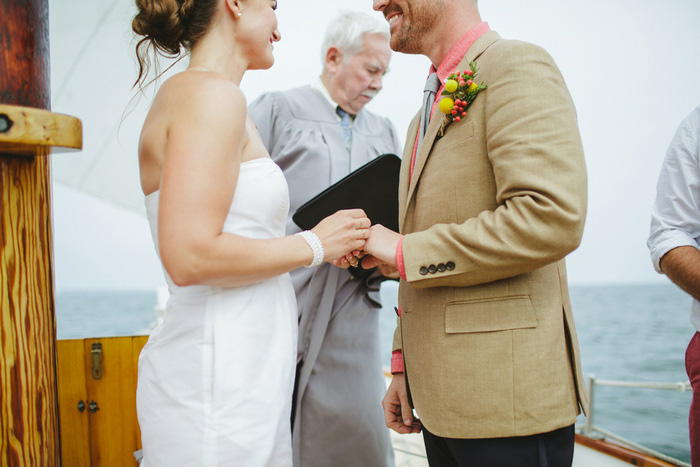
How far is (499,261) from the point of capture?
1.06 metres

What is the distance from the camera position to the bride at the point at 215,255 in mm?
1020

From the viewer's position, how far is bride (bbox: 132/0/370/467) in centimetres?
102

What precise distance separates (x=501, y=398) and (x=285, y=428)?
504 millimetres

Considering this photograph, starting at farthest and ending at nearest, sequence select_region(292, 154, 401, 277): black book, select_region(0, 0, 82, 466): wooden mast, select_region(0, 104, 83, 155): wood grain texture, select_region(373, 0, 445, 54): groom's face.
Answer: select_region(292, 154, 401, 277): black book, select_region(373, 0, 445, 54): groom's face, select_region(0, 0, 82, 466): wooden mast, select_region(0, 104, 83, 155): wood grain texture

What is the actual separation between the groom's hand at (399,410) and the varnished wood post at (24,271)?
887mm

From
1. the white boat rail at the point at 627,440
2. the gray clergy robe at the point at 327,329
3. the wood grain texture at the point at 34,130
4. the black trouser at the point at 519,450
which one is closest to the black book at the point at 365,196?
the gray clergy robe at the point at 327,329

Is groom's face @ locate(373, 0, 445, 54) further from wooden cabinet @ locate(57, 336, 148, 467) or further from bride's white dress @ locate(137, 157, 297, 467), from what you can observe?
wooden cabinet @ locate(57, 336, 148, 467)

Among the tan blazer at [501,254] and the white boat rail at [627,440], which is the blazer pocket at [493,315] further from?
the white boat rail at [627,440]

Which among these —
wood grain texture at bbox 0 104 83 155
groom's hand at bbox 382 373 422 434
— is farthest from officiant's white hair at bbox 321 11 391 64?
wood grain texture at bbox 0 104 83 155

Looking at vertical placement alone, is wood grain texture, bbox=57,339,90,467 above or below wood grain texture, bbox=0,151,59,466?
below

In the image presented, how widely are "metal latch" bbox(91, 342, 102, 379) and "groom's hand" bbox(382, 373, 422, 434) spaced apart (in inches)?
48.8

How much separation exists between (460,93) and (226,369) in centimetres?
81

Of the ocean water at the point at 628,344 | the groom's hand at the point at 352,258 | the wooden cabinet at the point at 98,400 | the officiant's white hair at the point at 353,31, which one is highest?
the officiant's white hair at the point at 353,31

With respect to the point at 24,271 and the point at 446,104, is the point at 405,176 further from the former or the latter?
the point at 24,271
